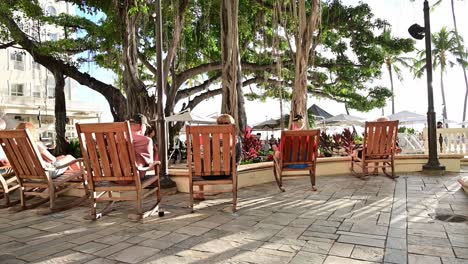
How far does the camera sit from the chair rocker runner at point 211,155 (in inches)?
128

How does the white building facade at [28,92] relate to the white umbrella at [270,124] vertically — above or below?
above

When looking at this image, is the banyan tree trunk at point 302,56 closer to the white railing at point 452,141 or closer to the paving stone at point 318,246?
the white railing at point 452,141

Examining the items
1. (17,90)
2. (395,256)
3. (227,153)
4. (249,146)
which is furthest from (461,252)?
(17,90)

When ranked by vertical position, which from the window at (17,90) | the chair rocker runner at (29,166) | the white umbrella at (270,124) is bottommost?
the chair rocker runner at (29,166)

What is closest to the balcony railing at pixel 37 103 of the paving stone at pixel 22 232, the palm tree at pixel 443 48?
the paving stone at pixel 22 232

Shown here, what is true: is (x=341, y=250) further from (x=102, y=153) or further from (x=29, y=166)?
(x=29, y=166)

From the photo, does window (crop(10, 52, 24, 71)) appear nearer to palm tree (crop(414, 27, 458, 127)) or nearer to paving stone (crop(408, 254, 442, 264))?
paving stone (crop(408, 254, 442, 264))

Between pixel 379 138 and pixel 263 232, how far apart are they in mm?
3217

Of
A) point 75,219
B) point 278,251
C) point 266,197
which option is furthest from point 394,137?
point 75,219

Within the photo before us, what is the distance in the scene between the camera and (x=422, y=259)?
1.91 m

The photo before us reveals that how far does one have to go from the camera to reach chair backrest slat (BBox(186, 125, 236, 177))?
3258mm

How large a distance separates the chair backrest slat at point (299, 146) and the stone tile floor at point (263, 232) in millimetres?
543

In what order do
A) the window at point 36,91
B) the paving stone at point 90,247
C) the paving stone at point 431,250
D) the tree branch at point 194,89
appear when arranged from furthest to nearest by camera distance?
1. the window at point 36,91
2. the tree branch at point 194,89
3. the paving stone at point 90,247
4. the paving stone at point 431,250

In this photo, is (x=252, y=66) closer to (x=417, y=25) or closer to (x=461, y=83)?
(x=417, y=25)
